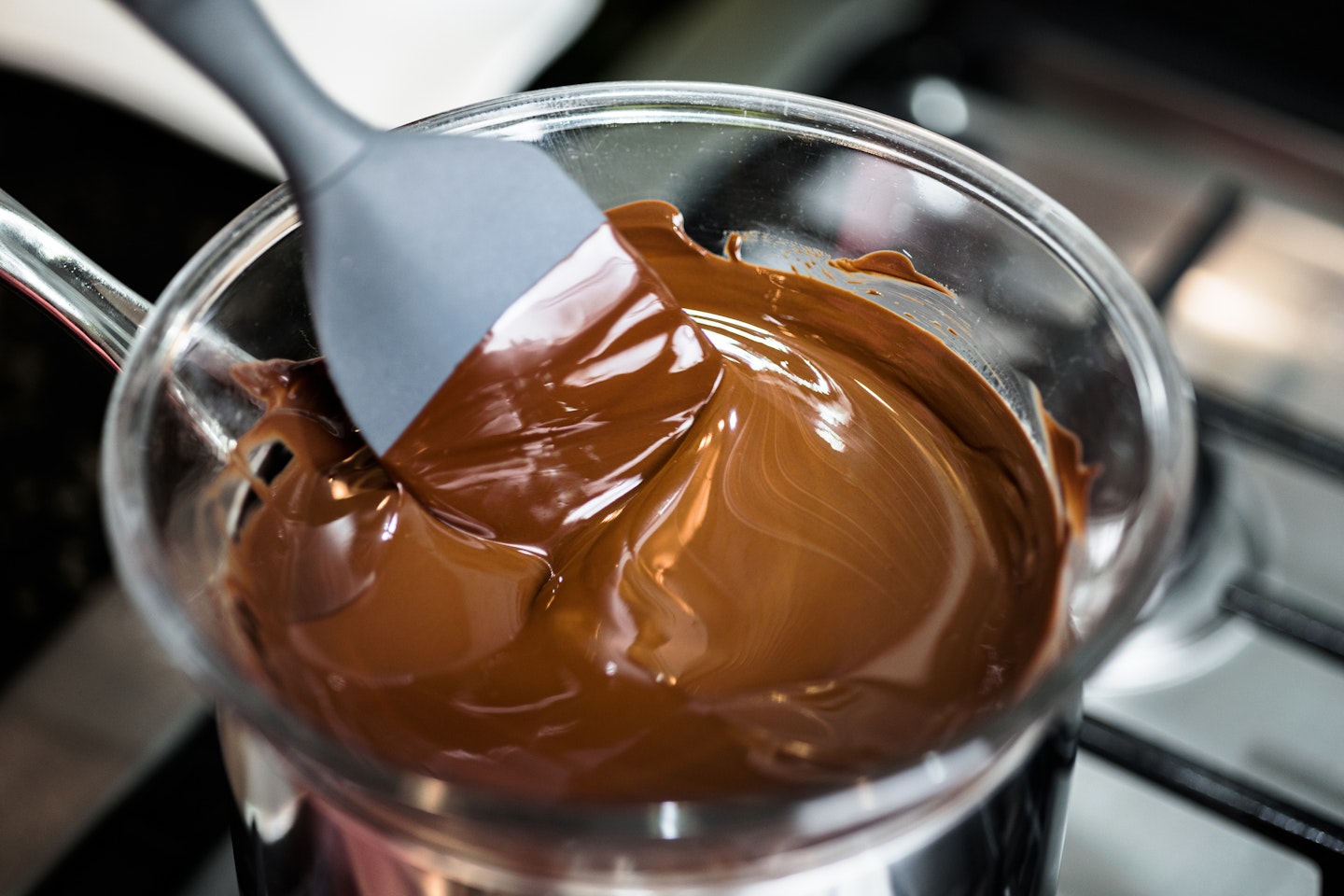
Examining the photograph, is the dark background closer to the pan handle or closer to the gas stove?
the gas stove

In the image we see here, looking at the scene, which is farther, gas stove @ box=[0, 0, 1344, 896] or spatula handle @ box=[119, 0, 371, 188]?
gas stove @ box=[0, 0, 1344, 896]

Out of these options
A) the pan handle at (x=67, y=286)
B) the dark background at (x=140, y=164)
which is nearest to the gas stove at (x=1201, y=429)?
the dark background at (x=140, y=164)

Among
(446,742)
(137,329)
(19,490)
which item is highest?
(137,329)

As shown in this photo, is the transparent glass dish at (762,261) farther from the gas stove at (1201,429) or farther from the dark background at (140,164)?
the dark background at (140,164)

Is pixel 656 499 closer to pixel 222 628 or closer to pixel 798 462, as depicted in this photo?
pixel 798 462

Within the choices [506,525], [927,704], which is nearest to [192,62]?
[506,525]

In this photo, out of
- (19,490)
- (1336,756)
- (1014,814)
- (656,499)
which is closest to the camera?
(1014,814)

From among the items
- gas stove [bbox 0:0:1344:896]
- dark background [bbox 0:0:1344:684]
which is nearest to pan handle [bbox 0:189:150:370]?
gas stove [bbox 0:0:1344:896]
